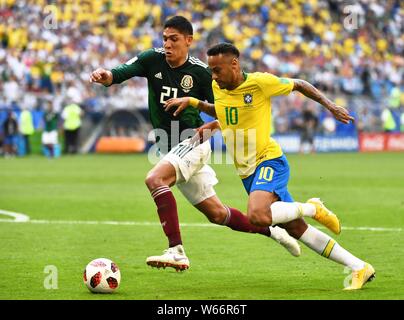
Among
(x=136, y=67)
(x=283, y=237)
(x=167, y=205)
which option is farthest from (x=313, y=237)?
(x=136, y=67)

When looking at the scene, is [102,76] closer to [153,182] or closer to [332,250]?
[153,182]

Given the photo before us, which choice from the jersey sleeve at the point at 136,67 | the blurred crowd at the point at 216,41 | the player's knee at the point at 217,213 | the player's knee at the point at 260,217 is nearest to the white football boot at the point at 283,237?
the player's knee at the point at 217,213

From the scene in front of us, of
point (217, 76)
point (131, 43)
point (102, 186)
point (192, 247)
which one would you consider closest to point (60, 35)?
point (131, 43)

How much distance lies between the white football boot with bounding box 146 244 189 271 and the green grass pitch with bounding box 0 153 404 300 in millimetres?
198

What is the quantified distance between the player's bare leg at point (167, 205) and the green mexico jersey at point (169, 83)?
0.59 metres

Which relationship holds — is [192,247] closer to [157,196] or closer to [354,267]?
[157,196]

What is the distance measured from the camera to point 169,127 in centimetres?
954

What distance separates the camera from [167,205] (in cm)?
893

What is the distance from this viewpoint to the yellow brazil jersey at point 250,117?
859 cm

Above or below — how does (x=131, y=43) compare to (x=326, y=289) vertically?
above

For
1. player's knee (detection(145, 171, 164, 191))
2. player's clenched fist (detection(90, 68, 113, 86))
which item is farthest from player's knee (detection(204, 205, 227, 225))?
player's clenched fist (detection(90, 68, 113, 86))

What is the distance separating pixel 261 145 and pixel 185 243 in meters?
3.28

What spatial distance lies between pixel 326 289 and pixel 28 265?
3251 millimetres

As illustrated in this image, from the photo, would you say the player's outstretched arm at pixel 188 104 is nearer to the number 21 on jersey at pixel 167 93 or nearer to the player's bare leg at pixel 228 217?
the number 21 on jersey at pixel 167 93
